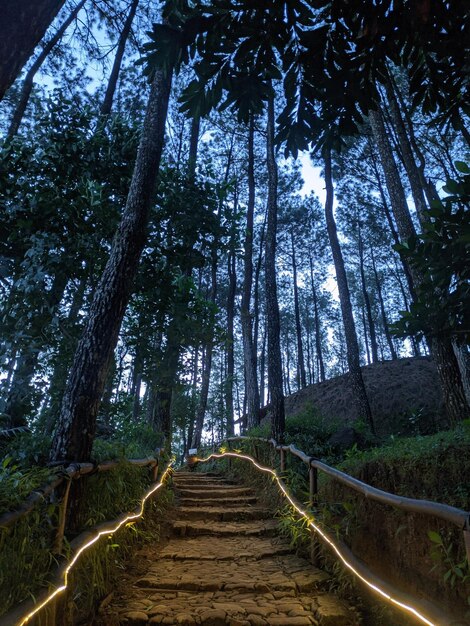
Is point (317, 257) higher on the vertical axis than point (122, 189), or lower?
higher

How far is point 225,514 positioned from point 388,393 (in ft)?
31.0

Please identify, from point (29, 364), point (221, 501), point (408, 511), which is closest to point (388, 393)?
point (221, 501)

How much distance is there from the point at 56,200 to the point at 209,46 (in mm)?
4001

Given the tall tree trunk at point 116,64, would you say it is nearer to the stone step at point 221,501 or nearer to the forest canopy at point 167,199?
the forest canopy at point 167,199

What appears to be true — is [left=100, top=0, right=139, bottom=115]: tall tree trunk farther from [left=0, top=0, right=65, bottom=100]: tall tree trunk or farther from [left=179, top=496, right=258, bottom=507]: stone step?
[left=179, top=496, right=258, bottom=507]: stone step

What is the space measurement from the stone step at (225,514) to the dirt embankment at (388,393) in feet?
23.4

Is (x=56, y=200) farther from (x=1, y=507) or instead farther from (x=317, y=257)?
(x=317, y=257)

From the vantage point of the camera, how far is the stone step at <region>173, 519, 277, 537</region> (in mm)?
5266

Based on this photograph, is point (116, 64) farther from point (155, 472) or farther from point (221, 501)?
point (221, 501)

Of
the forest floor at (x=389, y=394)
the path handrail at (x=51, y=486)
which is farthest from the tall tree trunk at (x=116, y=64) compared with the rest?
the forest floor at (x=389, y=394)

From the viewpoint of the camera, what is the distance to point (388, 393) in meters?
13.7

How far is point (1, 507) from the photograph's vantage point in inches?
81.8

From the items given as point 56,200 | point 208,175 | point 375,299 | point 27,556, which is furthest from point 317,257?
point 27,556

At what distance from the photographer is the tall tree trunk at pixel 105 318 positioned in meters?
3.57
